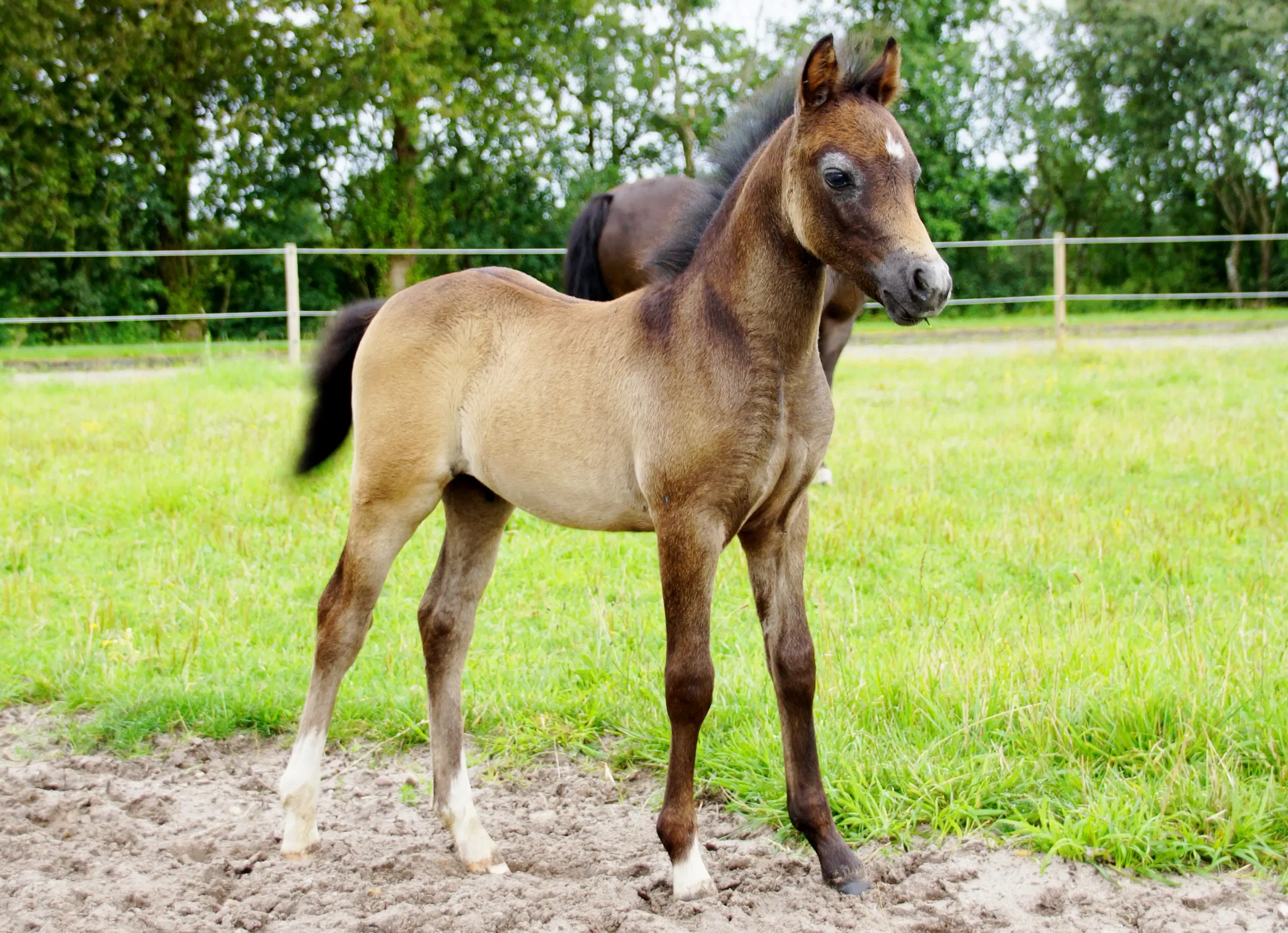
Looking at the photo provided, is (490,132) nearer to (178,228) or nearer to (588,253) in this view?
(178,228)

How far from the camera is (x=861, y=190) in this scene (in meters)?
2.56

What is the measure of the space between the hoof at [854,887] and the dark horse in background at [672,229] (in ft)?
4.84

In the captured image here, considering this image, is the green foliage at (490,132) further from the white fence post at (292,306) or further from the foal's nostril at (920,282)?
the foal's nostril at (920,282)

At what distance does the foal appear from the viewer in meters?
2.64

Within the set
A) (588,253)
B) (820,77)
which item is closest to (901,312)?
(820,77)

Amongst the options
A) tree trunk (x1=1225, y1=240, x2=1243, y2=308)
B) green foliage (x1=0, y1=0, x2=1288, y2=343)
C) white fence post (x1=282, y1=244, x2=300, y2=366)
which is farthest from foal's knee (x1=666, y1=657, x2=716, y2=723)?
tree trunk (x1=1225, y1=240, x2=1243, y2=308)

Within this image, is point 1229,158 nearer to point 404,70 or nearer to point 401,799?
point 404,70

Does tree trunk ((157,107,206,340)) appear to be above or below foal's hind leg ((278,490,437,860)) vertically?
above

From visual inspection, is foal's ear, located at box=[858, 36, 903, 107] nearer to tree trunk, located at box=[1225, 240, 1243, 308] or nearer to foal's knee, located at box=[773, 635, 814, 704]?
foal's knee, located at box=[773, 635, 814, 704]

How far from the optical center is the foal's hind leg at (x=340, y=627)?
3211 mm

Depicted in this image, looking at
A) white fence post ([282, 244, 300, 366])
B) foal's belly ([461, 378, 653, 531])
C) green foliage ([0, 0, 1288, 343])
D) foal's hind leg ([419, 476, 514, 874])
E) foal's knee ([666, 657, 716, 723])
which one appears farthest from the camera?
green foliage ([0, 0, 1288, 343])

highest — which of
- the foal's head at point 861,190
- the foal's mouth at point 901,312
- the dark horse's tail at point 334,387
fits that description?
the foal's head at point 861,190

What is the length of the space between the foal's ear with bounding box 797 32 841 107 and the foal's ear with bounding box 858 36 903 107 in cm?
7

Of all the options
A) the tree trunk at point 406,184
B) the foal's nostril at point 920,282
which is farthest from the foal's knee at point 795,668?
the tree trunk at point 406,184
